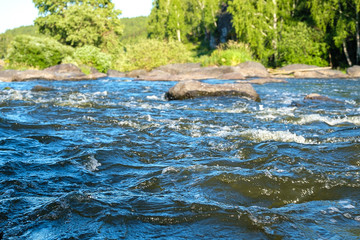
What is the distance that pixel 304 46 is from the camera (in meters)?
26.9

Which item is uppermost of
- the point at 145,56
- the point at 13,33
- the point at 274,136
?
the point at 13,33

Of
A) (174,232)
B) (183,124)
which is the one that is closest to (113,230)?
(174,232)

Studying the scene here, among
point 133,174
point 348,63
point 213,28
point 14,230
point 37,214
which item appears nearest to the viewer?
point 14,230

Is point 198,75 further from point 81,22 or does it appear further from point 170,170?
point 81,22

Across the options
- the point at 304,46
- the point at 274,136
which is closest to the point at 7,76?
the point at 274,136

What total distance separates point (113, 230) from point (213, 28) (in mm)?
46998

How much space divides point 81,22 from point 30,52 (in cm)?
922

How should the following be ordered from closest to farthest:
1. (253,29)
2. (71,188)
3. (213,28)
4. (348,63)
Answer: (71,188) < (348,63) < (253,29) < (213,28)

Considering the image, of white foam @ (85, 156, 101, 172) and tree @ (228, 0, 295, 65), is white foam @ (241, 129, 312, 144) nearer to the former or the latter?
white foam @ (85, 156, 101, 172)

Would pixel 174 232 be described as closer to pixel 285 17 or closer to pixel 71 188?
pixel 71 188

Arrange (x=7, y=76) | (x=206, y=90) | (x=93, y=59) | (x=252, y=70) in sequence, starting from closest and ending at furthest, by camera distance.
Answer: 1. (x=206, y=90)
2. (x=7, y=76)
3. (x=252, y=70)
4. (x=93, y=59)

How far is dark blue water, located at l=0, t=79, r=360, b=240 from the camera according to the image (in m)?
2.39

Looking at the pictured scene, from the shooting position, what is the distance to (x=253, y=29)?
→ 2983 centimetres

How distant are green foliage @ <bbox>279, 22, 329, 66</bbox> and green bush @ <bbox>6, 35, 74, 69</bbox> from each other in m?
19.3
